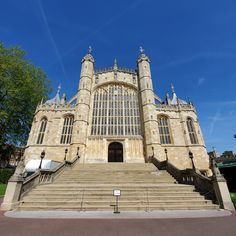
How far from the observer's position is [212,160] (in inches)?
330

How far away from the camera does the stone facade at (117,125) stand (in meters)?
20.2

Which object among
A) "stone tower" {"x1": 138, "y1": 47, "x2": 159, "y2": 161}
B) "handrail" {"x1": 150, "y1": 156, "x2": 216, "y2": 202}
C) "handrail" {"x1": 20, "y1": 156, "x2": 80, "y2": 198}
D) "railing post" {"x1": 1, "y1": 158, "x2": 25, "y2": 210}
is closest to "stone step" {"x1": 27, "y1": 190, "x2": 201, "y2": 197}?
"handrail" {"x1": 20, "y1": 156, "x2": 80, "y2": 198}

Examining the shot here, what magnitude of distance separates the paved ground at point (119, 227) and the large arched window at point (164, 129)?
1691 centimetres

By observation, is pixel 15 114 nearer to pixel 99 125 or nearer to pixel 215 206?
pixel 99 125

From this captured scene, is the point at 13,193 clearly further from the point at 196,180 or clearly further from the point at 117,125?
the point at 117,125

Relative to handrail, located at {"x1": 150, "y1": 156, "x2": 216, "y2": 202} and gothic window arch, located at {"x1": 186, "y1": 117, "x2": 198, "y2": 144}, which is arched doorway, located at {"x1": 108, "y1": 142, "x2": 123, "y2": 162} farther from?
gothic window arch, located at {"x1": 186, "y1": 117, "x2": 198, "y2": 144}

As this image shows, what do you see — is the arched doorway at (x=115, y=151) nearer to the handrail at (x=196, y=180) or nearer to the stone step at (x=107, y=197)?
the handrail at (x=196, y=180)

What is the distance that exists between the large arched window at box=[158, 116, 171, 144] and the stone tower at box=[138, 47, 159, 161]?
2.07m

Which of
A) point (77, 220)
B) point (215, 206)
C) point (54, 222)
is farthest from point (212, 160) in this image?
point (54, 222)

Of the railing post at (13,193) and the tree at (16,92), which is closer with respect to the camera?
the railing post at (13,193)

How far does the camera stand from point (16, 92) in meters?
16.6

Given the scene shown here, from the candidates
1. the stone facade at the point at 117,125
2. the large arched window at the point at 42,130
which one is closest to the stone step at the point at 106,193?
the stone facade at the point at 117,125

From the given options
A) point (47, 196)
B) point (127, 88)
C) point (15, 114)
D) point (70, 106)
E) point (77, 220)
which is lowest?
point (77, 220)

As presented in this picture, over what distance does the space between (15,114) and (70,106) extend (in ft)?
25.4
